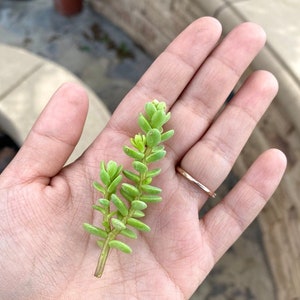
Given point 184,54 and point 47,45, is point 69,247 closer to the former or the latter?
point 184,54

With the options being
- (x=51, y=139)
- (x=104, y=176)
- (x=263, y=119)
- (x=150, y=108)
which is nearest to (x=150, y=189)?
(x=104, y=176)

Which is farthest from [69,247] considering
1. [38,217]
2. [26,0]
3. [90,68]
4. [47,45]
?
[26,0]

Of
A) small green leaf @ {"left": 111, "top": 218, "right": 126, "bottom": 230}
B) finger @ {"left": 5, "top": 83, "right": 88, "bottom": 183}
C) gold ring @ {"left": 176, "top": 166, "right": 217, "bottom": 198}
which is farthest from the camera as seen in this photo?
gold ring @ {"left": 176, "top": 166, "right": 217, "bottom": 198}

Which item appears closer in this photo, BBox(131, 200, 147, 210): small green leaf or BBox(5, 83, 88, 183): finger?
BBox(131, 200, 147, 210): small green leaf

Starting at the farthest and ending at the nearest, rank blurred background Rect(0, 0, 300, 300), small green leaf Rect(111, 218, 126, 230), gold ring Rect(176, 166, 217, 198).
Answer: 1. blurred background Rect(0, 0, 300, 300)
2. gold ring Rect(176, 166, 217, 198)
3. small green leaf Rect(111, 218, 126, 230)

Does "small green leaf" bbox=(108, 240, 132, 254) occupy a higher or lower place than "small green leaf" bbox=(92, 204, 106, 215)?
lower

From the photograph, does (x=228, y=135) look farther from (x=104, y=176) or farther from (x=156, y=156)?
(x=104, y=176)

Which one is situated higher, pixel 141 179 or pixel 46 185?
pixel 141 179

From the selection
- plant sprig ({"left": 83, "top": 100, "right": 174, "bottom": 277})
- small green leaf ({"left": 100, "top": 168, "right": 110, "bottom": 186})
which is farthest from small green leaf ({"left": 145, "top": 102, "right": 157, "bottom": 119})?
small green leaf ({"left": 100, "top": 168, "right": 110, "bottom": 186})

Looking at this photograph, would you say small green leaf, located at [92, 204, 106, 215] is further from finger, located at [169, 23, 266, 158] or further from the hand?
finger, located at [169, 23, 266, 158]
